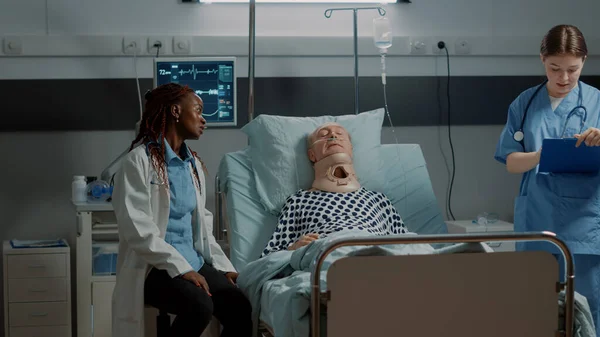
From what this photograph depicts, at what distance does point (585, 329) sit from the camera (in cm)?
241

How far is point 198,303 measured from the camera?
2639 mm

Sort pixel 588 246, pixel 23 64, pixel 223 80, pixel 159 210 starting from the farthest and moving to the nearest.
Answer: pixel 23 64 → pixel 223 80 → pixel 588 246 → pixel 159 210

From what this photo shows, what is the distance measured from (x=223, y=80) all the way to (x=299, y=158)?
0.73m

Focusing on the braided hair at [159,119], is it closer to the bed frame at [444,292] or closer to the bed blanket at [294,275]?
the bed blanket at [294,275]

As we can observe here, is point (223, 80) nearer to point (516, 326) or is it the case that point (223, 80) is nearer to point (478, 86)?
point (478, 86)

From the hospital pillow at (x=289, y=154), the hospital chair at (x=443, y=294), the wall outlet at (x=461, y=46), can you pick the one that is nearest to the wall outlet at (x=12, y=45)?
the hospital pillow at (x=289, y=154)

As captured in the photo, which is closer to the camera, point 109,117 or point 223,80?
point 223,80

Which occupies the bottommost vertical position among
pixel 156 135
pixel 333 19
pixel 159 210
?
pixel 159 210

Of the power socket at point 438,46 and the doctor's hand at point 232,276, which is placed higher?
the power socket at point 438,46

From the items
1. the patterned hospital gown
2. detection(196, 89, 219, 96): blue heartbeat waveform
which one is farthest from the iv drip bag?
the patterned hospital gown

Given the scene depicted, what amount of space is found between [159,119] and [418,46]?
85.2 inches

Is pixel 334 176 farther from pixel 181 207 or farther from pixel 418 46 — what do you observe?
pixel 418 46

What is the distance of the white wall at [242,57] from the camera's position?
172 inches

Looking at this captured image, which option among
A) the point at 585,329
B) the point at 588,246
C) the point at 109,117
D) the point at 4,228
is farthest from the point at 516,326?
the point at 4,228
